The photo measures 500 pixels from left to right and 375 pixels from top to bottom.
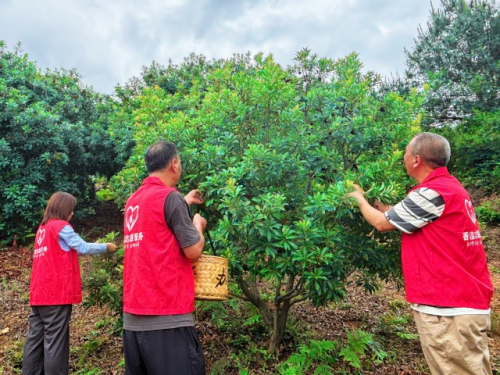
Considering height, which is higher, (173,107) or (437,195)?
(173,107)

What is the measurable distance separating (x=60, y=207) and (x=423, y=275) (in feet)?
11.4

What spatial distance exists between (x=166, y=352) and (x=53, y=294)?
1.89m

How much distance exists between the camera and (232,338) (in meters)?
4.96

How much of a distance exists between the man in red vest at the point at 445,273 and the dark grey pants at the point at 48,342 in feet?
10.2

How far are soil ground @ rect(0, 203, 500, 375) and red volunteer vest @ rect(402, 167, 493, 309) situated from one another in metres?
1.86

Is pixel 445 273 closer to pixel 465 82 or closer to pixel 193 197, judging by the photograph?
pixel 193 197

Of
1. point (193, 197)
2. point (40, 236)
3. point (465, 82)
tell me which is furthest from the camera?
point (465, 82)

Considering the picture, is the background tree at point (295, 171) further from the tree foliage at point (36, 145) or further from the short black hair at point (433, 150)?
the tree foliage at point (36, 145)

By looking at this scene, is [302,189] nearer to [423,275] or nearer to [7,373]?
[423,275]

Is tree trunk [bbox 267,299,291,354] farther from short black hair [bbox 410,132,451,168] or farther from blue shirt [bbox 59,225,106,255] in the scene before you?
short black hair [bbox 410,132,451,168]

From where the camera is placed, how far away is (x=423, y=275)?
9.23 feet

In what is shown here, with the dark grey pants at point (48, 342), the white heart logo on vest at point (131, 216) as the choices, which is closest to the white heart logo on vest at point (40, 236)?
the dark grey pants at point (48, 342)

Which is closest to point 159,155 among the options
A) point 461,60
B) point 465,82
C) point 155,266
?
point 155,266

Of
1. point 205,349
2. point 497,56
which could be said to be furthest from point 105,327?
point 497,56
